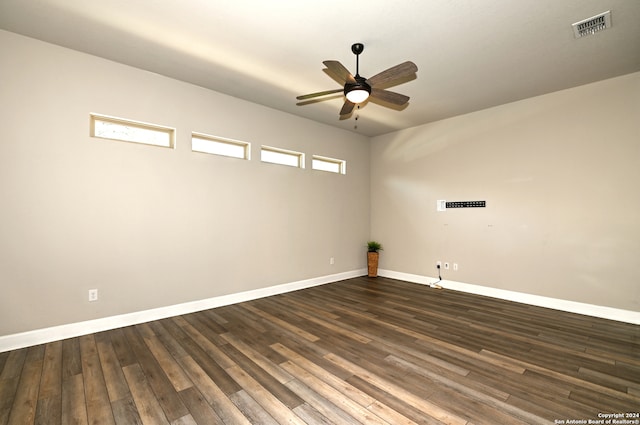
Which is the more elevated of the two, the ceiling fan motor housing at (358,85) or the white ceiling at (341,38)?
the white ceiling at (341,38)

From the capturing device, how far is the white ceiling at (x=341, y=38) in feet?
7.96

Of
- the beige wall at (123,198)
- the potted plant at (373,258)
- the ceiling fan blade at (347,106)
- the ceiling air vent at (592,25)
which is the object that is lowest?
the potted plant at (373,258)

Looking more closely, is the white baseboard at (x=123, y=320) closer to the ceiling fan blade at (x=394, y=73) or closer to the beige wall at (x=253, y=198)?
the beige wall at (x=253, y=198)

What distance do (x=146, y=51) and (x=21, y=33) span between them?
1107 millimetres

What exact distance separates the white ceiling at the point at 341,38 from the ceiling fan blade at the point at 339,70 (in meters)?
0.51

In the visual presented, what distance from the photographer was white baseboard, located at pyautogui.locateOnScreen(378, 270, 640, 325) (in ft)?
11.6

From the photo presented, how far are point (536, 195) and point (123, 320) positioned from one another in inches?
234

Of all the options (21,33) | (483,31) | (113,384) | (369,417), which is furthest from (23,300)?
(483,31)

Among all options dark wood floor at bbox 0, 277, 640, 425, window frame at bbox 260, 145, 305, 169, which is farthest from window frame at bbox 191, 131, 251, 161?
dark wood floor at bbox 0, 277, 640, 425

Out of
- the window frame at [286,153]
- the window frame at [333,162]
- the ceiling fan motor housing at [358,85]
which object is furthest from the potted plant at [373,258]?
the ceiling fan motor housing at [358,85]

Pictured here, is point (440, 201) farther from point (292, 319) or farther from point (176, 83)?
point (176, 83)

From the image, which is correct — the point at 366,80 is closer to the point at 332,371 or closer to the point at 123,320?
the point at 332,371

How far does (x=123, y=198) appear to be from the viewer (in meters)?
3.32

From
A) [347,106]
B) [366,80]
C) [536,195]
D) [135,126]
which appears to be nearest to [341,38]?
[366,80]
